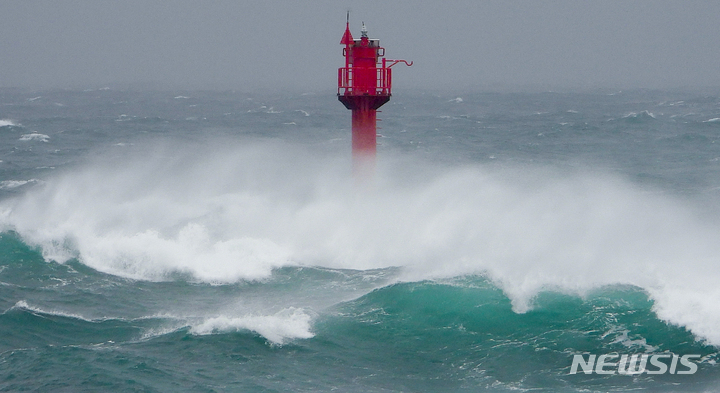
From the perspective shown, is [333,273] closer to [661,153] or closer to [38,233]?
[38,233]

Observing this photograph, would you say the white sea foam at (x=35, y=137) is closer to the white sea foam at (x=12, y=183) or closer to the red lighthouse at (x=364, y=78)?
the white sea foam at (x=12, y=183)

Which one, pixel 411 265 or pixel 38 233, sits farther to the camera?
pixel 38 233

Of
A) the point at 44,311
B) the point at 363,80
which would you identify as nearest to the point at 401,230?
the point at 363,80

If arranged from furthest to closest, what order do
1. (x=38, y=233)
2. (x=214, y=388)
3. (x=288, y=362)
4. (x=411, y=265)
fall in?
(x=38, y=233)
(x=411, y=265)
(x=288, y=362)
(x=214, y=388)

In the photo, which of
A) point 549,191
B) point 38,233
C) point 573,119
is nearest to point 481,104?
point 573,119

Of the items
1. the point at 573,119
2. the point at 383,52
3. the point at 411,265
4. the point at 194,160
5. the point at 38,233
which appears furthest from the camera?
the point at 573,119

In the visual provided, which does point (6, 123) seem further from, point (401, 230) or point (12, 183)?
point (401, 230)
